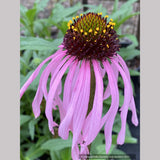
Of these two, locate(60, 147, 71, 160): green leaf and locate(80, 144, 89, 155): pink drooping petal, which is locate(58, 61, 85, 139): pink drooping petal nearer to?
locate(80, 144, 89, 155): pink drooping petal

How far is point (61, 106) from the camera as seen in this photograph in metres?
0.59

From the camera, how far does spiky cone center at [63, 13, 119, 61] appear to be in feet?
1.67

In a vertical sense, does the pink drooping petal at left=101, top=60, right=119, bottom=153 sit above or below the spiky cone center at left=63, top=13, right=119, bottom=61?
below

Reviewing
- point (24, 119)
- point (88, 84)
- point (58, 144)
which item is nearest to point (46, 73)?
point (88, 84)

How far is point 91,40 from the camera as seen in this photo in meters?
0.52

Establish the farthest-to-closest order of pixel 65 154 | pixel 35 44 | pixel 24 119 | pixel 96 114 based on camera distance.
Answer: pixel 24 119
pixel 65 154
pixel 35 44
pixel 96 114

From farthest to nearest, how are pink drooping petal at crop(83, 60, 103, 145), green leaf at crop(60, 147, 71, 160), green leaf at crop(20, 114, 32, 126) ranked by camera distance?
green leaf at crop(20, 114, 32, 126), green leaf at crop(60, 147, 71, 160), pink drooping petal at crop(83, 60, 103, 145)

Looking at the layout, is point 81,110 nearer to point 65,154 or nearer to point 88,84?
point 88,84

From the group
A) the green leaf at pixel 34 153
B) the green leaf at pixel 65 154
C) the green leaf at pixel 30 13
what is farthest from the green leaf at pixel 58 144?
the green leaf at pixel 30 13

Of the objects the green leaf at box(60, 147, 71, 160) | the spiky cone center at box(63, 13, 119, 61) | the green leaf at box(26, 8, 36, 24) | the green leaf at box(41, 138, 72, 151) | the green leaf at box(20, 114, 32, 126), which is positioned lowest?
the green leaf at box(60, 147, 71, 160)

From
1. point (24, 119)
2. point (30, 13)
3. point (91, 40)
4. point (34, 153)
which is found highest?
point (30, 13)

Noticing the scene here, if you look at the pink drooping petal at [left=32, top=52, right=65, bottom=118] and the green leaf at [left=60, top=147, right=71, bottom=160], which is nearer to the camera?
the pink drooping petal at [left=32, top=52, right=65, bottom=118]

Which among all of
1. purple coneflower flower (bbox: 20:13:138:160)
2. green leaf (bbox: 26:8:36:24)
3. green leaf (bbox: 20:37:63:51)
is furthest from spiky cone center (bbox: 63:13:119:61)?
green leaf (bbox: 26:8:36:24)

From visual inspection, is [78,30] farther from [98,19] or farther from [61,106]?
[61,106]
